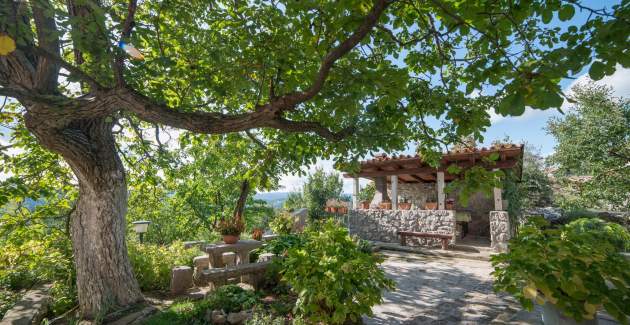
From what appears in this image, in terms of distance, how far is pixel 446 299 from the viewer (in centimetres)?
465

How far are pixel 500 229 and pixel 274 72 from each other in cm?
838

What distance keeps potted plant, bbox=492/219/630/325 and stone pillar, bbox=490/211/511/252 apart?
7.20 meters

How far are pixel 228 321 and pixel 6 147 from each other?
439 cm

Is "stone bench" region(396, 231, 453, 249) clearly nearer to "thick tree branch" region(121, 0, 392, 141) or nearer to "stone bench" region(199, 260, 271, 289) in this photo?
"stone bench" region(199, 260, 271, 289)

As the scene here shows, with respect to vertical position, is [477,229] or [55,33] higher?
[55,33]

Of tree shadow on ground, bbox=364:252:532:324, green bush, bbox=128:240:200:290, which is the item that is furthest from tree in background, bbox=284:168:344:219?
green bush, bbox=128:240:200:290

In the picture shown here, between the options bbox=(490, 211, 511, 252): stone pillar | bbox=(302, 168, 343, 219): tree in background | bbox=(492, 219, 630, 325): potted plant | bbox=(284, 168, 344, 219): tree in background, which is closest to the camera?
bbox=(492, 219, 630, 325): potted plant

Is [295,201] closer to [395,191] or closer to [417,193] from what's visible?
[417,193]

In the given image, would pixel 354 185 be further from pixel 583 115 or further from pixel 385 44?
pixel 583 115

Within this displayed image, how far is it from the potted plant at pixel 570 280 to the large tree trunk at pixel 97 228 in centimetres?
471

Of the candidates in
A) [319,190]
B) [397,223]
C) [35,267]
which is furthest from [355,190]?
[35,267]

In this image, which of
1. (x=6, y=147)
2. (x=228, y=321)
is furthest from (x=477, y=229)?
(x=6, y=147)

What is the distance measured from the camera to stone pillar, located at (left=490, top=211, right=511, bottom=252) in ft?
27.1

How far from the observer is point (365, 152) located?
385cm
